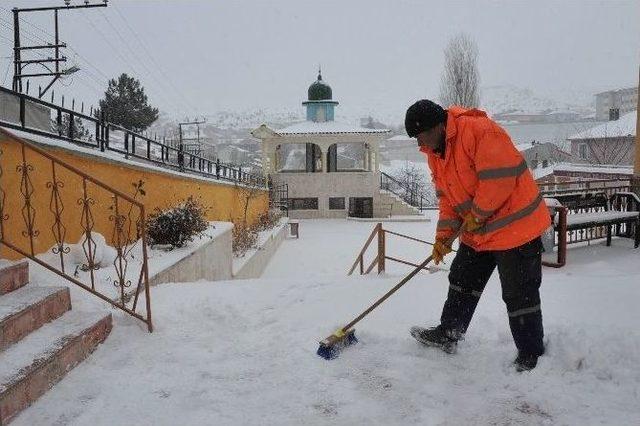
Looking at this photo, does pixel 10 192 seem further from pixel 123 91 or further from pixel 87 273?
pixel 123 91

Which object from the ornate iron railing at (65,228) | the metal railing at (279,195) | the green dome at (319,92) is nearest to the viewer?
the ornate iron railing at (65,228)

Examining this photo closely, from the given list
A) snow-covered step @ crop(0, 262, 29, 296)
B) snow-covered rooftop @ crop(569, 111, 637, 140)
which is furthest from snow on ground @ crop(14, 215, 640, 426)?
snow-covered rooftop @ crop(569, 111, 637, 140)

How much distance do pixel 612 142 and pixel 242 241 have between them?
38495mm

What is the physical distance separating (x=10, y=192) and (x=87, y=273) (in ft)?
3.37

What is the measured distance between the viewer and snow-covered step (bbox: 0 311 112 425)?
2.44 metres

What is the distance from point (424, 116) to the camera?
2.88 meters

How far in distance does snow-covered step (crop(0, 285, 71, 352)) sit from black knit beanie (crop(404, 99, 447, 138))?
9.13 ft

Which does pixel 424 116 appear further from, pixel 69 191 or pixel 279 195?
pixel 279 195

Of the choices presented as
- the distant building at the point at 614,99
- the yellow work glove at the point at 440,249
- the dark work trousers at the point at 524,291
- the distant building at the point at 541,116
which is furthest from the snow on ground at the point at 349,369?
the distant building at the point at 541,116

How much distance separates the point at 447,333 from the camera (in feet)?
Answer: 10.6

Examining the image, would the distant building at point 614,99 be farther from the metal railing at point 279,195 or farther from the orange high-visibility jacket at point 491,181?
the orange high-visibility jacket at point 491,181

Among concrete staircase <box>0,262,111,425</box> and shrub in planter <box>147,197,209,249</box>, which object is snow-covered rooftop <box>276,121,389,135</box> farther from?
concrete staircase <box>0,262,111,425</box>

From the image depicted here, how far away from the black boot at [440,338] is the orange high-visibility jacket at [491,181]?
0.67m

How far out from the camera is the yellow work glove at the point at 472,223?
291 centimetres
